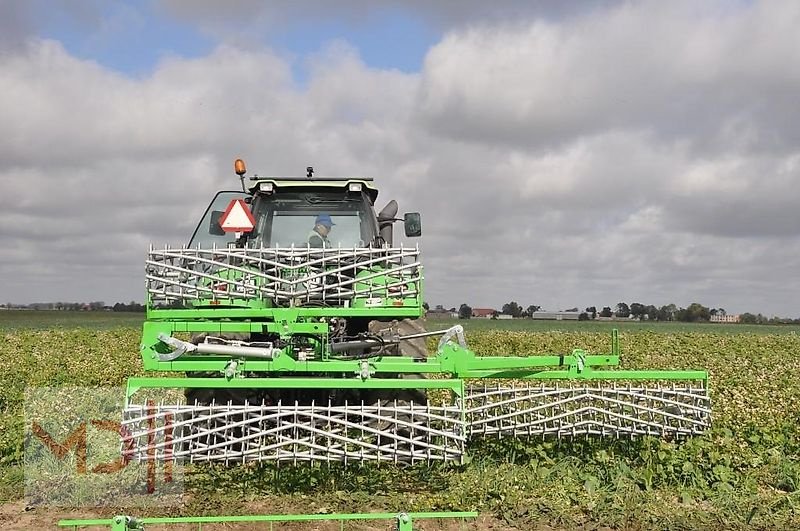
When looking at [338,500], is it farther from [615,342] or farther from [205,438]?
[615,342]

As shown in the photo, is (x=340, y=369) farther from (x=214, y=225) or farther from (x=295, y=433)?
(x=214, y=225)

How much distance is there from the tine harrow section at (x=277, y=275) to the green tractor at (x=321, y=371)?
0.05 feet

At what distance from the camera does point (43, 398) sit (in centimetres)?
1002

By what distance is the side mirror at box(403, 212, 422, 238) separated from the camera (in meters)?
7.66

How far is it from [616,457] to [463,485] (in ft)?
5.04

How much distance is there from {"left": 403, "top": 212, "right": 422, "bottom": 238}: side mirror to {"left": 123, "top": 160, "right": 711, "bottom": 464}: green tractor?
467 millimetres

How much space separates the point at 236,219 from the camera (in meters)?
6.95

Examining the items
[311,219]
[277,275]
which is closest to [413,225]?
[311,219]

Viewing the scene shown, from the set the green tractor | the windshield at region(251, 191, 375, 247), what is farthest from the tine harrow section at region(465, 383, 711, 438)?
the windshield at region(251, 191, 375, 247)

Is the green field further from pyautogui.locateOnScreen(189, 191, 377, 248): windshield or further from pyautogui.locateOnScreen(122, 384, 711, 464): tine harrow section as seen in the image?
pyautogui.locateOnScreen(189, 191, 377, 248): windshield

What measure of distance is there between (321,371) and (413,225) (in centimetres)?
254

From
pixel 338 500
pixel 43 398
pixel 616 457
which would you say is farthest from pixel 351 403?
pixel 43 398

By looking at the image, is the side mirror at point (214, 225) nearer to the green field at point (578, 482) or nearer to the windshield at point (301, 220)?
the windshield at point (301, 220)

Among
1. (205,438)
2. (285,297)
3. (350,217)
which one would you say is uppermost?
(350,217)
